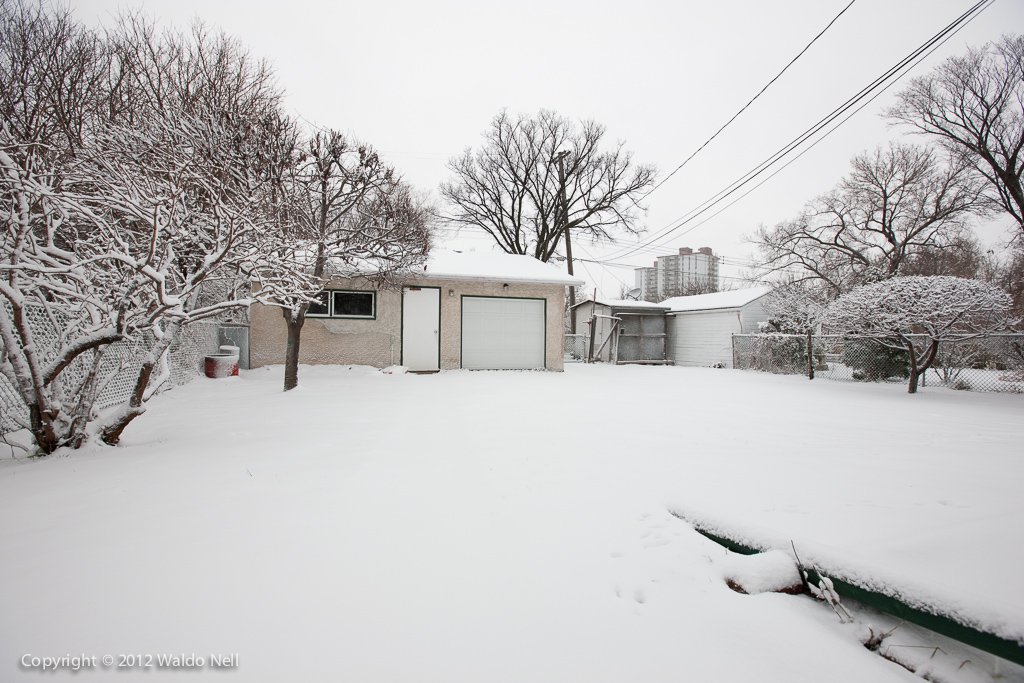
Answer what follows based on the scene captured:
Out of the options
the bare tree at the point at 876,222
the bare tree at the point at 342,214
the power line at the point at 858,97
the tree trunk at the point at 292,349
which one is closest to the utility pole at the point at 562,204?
the bare tree at the point at 876,222

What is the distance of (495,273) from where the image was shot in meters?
11.0

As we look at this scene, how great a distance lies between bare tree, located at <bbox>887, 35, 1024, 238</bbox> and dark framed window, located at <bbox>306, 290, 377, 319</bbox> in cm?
1590

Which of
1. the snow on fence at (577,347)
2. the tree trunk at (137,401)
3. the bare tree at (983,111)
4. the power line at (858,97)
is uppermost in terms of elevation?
the bare tree at (983,111)

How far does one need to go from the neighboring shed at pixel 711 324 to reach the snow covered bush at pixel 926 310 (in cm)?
719

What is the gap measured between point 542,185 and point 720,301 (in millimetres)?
9664

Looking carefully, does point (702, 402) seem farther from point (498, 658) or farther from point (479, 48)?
point (479, 48)

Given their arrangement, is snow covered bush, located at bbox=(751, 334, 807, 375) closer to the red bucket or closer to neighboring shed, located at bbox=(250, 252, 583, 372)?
neighboring shed, located at bbox=(250, 252, 583, 372)

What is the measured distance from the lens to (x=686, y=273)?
3425 cm

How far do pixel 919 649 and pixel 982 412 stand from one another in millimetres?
Answer: 7002

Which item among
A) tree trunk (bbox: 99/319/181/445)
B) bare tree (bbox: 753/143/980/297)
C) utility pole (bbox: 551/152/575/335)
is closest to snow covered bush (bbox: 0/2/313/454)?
tree trunk (bbox: 99/319/181/445)

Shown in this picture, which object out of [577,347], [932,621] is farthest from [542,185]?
[932,621]

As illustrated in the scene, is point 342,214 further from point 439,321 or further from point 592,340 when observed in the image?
point 592,340

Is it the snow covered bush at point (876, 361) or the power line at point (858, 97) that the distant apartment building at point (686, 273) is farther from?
the power line at point (858, 97)

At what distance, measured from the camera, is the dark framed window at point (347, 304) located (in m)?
10.1
